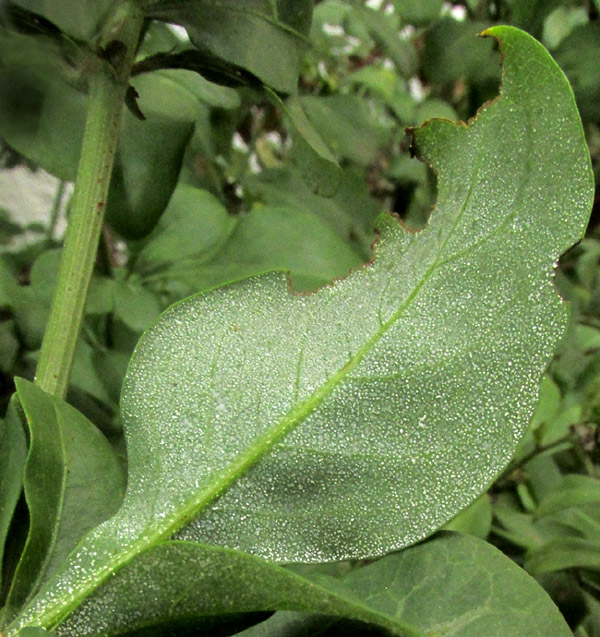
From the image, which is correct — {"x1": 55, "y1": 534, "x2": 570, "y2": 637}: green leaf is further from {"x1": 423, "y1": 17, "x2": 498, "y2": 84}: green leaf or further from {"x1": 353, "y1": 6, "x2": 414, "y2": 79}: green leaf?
{"x1": 353, "y1": 6, "x2": 414, "y2": 79}: green leaf

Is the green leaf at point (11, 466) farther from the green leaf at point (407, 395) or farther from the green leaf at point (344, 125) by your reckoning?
the green leaf at point (344, 125)

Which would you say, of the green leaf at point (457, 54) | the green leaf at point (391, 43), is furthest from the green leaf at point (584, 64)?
the green leaf at point (391, 43)

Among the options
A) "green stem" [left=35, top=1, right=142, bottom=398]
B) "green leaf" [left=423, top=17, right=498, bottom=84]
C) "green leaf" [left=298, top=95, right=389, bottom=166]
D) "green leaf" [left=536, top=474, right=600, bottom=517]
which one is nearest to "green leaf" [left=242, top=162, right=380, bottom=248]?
"green leaf" [left=298, top=95, right=389, bottom=166]

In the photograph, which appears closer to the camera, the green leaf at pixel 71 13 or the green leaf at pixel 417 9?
the green leaf at pixel 71 13

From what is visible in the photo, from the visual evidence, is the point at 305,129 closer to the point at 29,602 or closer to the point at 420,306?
the point at 420,306

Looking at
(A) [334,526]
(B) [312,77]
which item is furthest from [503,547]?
(B) [312,77]

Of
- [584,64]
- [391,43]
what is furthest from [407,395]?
[391,43]
